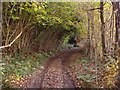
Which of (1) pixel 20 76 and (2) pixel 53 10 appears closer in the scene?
(1) pixel 20 76

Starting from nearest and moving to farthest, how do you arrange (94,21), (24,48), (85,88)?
(85,88)
(24,48)
(94,21)

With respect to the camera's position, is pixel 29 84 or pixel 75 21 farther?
pixel 75 21

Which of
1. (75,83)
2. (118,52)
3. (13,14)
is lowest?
(75,83)

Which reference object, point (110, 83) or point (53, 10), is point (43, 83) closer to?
point (110, 83)

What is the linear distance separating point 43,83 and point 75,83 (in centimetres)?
138

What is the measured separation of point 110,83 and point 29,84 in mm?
3897

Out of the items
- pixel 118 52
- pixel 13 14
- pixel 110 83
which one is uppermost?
pixel 13 14

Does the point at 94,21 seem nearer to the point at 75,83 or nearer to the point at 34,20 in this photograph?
the point at 34,20

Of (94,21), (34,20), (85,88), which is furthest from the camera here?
(94,21)

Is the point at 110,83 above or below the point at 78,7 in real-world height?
below

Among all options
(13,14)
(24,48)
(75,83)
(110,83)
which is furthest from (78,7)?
(110,83)

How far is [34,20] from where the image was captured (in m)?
14.3

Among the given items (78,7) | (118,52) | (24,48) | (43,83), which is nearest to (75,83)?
(43,83)

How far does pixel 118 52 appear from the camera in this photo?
263 inches
